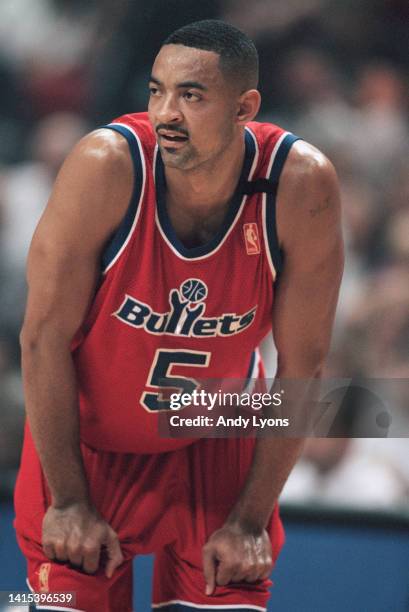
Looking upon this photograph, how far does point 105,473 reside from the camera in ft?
6.03

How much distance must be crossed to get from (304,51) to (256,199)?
1.63m

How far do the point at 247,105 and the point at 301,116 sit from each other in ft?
5.09

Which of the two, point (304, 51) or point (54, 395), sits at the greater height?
point (304, 51)

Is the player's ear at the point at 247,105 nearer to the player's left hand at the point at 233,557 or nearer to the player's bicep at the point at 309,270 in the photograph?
the player's bicep at the point at 309,270

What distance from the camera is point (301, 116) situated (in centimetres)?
313

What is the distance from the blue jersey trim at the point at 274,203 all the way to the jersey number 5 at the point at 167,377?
8.8 inches

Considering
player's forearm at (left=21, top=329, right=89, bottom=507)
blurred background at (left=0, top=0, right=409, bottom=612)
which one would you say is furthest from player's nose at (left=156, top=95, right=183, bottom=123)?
blurred background at (left=0, top=0, right=409, bottom=612)

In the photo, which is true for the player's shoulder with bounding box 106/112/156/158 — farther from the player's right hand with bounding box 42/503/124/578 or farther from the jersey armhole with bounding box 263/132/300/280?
the player's right hand with bounding box 42/503/124/578

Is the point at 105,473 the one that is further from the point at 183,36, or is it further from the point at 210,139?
the point at 183,36

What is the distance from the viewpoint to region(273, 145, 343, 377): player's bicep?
1.64 meters

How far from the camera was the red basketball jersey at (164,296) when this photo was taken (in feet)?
5.31

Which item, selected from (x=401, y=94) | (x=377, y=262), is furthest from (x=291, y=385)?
(x=401, y=94)

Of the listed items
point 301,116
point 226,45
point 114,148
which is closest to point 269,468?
point 114,148

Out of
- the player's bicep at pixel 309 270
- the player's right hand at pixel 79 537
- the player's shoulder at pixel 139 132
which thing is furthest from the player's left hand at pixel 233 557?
the player's shoulder at pixel 139 132
